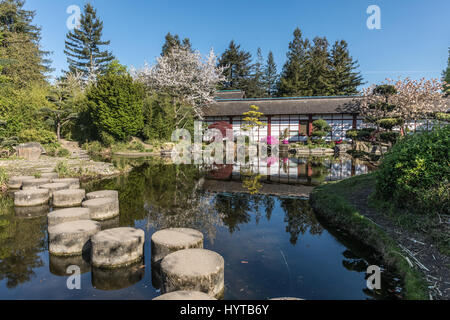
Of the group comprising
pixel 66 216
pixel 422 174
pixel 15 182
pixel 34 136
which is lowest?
pixel 66 216

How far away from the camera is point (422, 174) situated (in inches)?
174

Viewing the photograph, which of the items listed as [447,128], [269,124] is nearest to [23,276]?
[447,128]

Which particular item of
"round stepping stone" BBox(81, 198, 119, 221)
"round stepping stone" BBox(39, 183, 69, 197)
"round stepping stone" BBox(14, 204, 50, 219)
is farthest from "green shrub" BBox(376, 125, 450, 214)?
"round stepping stone" BBox(39, 183, 69, 197)

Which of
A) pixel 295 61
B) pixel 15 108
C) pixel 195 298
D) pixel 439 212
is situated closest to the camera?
pixel 195 298

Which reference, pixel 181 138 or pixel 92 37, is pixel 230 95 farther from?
pixel 92 37

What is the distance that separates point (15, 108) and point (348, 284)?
2102cm

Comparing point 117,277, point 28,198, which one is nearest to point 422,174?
point 117,277

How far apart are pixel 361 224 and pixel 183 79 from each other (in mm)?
22342

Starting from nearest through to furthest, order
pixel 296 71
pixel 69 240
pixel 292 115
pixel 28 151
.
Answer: pixel 69 240, pixel 28 151, pixel 292 115, pixel 296 71

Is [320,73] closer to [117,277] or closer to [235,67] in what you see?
[235,67]

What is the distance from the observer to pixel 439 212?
4.26 m

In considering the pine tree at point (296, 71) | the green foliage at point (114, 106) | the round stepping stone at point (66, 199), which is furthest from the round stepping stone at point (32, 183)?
the pine tree at point (296, 71)

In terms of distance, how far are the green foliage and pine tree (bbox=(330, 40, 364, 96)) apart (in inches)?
1126

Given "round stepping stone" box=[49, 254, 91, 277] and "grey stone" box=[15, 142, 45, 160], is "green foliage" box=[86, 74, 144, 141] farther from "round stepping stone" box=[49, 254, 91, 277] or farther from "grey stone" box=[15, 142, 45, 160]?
"round stepping stone" box=[49, 254, 91, 277]
